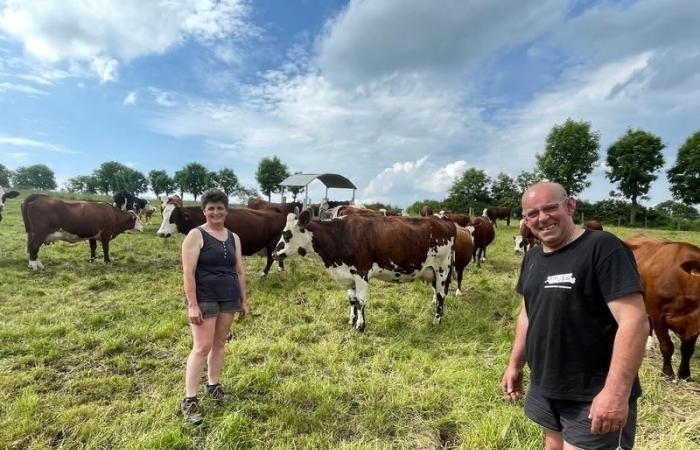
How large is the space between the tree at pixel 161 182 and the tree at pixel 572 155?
73553mm

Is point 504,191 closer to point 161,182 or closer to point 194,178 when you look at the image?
point 194,178

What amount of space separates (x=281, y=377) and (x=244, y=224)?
21.4 ft

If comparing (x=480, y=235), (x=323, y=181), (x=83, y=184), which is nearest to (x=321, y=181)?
(x=323, y=181)

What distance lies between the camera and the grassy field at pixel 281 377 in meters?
3.42

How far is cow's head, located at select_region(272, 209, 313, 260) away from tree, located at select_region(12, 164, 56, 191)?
135935 millimetres

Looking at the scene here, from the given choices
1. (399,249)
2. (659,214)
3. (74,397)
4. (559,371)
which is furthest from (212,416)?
(659,214)

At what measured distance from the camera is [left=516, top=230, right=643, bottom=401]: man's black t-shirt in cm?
187

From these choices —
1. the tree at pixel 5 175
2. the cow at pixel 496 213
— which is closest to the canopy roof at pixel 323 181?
the cow at pixel 496 213

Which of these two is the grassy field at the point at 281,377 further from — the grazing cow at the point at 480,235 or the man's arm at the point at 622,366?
the grazing cow at the point at 480,235

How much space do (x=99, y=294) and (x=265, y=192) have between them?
54.6 meters

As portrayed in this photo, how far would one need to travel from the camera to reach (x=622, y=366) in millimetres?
1760

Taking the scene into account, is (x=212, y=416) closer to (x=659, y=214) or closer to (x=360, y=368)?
(x=360, y=368)

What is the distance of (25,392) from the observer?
3.98 m

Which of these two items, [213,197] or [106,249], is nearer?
[213,197]
